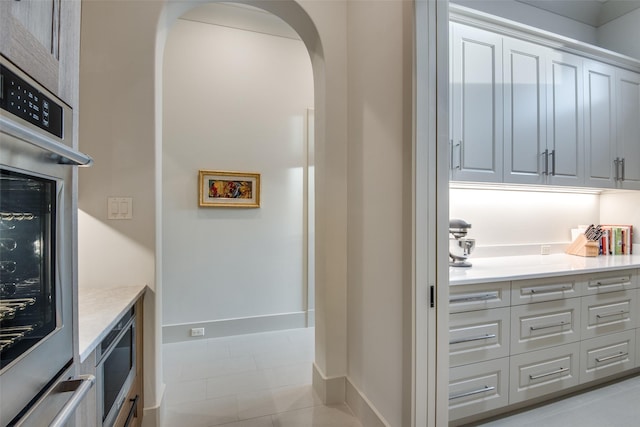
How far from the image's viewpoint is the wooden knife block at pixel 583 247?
2.68m

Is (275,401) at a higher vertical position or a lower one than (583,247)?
lower

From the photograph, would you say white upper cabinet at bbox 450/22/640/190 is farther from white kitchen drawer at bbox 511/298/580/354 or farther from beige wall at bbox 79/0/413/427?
white kitchen drawer at bbox 511/298/580/354

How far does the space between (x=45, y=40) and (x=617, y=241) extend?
3.99 meters

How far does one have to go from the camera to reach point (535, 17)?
292cm

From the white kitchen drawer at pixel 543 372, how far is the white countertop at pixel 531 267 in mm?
494

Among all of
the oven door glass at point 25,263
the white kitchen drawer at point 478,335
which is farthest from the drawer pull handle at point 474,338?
the oven door glass at point 25,263

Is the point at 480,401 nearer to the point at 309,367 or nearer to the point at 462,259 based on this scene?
the point at 462,259

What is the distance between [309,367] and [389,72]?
225 cm

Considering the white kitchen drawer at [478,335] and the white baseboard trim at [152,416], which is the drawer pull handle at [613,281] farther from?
the white baseboard trim at [152,416]

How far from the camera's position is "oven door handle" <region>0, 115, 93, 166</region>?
0.45 m

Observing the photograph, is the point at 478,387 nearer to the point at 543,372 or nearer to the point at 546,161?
the point at 543,372

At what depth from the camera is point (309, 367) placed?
2561 millimetres

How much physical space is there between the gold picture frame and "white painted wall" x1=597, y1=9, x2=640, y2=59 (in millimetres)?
3704

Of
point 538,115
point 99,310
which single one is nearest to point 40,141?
point 99,310
